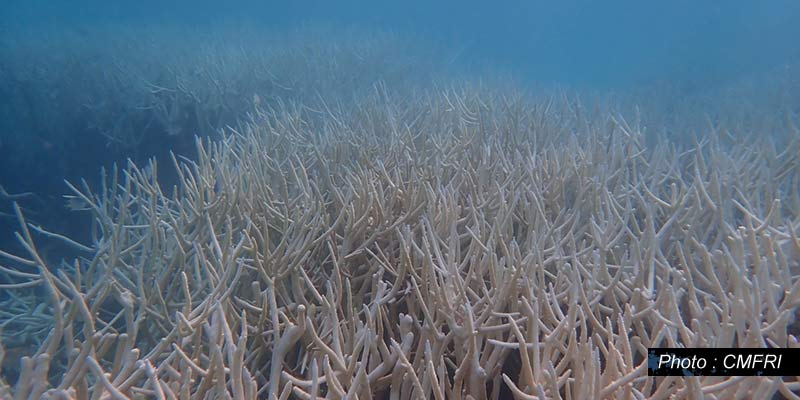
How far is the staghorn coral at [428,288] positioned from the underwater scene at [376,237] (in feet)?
0.05

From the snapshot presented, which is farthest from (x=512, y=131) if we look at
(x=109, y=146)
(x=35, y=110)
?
(x=35, y=110)

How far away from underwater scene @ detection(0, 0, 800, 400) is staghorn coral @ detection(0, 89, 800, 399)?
0.05 feet

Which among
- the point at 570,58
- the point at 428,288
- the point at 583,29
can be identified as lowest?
the point at 428,288

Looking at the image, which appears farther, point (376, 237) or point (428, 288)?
point (376, 237)

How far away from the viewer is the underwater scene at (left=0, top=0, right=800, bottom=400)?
5.13 ft

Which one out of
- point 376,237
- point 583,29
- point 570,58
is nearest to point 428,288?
point 376,237

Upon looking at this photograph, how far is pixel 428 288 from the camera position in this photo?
2.10m

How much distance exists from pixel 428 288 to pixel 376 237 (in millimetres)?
656

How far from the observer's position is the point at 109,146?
742cm

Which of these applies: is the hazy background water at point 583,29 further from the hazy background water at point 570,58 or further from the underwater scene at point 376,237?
the underwater scene at point 376,237

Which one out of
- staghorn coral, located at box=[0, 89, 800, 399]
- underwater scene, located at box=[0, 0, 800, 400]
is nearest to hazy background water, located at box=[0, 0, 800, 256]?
underwater scene, located at box=[0, 0, 800, 400]

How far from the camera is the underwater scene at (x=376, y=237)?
1563mm

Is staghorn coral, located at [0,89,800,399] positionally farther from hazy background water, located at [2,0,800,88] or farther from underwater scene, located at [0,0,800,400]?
hazy background water, located at [2,0,800,88]

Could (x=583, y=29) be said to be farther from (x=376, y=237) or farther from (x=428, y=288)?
(x=428, y=288)
